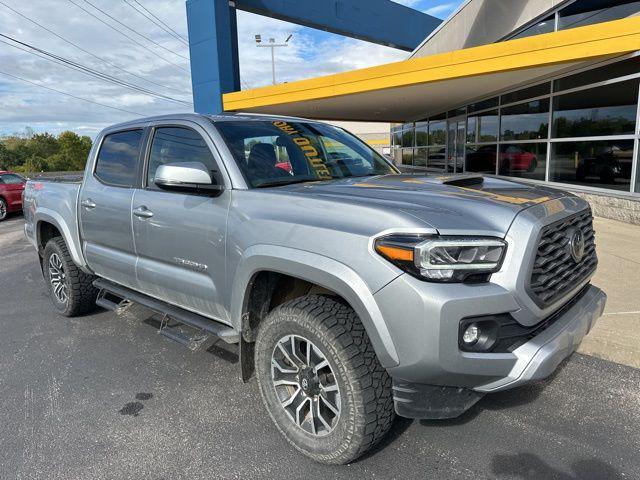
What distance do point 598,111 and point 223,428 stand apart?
9602 mm

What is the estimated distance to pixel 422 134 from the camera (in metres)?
22.2

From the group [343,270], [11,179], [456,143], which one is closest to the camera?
[343,270]

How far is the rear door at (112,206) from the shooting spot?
3.96 meters

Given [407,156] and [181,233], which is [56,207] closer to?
[181,233]

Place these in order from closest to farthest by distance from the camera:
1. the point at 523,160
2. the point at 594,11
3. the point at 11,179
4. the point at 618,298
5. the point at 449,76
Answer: the point at 618,298
the point at 449,76
the point at 594,11
the point at 523,160
the point at 11,179

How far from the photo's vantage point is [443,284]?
7.19ft

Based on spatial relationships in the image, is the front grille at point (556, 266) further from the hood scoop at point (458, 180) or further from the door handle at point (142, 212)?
the door handle at point (142, 212)

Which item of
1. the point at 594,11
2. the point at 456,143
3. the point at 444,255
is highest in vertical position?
the point at 594,11

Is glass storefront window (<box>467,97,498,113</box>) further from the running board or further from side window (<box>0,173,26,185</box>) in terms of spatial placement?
side window (<box>0,173,26,185</box>)

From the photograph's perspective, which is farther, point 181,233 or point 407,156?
point 407,156

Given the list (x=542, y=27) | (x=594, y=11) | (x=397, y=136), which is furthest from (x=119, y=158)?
(x=397, y=136)

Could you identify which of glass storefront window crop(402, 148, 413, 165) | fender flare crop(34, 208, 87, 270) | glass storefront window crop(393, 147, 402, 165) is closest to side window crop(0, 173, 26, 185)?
fender flare crop(34, 208, 87, 270)

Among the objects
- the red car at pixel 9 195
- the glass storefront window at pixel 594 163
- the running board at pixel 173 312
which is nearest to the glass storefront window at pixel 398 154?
the glass storefront window at pixel 594 163

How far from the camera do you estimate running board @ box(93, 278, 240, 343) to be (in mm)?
3145
